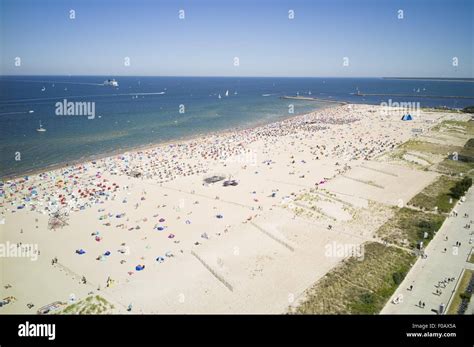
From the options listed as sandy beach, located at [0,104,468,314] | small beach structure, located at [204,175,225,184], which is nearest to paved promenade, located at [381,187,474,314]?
sandy beach, located at [0,104,468,314]

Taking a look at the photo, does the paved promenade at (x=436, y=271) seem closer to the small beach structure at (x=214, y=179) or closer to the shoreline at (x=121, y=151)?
the small beach structure at (x=214, y=179)

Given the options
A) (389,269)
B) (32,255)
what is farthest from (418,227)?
(32,255)

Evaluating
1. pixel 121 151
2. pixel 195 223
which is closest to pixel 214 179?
pixel 195 223

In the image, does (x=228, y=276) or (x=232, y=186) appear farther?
(x=232, y=186)

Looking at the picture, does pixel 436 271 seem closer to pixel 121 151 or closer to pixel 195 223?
pixel 195 223

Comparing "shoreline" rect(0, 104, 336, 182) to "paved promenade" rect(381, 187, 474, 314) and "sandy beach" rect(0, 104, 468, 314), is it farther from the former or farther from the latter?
"paved promenade" rect(381, 187, 474, 314)

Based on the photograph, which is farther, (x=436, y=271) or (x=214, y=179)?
(x=214, y=179)

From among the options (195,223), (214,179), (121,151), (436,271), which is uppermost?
(121,151)

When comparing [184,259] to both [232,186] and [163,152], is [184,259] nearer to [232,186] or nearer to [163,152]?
[232,186]
